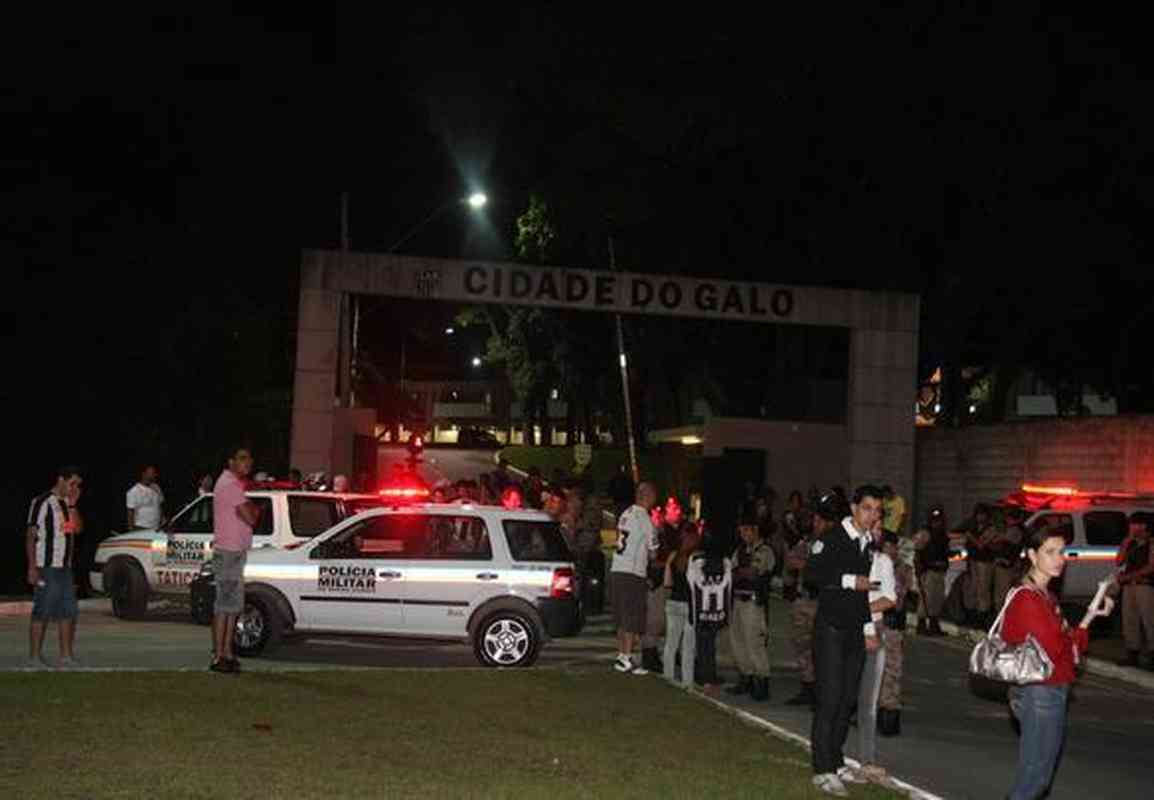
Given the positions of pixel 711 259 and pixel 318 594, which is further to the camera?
pixel 711 259

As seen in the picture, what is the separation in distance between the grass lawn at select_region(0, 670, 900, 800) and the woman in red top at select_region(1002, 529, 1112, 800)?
123 centimetres

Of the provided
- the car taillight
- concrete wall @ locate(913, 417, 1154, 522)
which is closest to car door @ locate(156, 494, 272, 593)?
the car taillight

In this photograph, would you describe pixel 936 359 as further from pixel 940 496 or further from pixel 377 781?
pixel 377 781

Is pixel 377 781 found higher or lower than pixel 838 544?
lower

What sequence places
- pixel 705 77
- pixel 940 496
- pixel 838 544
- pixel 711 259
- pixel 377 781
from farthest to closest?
1. pixel 711 259
2. pixel 705 77
3. pixel 940 496
4. pixel 838 544
5. pixel 377 781

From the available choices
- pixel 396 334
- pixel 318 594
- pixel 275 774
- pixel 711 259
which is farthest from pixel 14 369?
pixel 396 334

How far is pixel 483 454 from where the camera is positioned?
70.1 m

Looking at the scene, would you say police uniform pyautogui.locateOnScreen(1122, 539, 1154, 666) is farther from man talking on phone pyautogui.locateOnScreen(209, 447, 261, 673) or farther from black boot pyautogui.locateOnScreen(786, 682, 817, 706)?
man talking on phone pyautogui.locateOnScreen(209, 447, 261, 673)

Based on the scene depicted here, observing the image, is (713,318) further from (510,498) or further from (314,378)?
(510,498)

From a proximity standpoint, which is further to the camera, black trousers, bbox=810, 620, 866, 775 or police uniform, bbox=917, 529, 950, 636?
police uniform, bbox=917, 529, 950, 636

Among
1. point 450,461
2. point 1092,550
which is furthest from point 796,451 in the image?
point 450,461

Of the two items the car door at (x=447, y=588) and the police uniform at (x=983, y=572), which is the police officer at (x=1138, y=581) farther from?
the car door at (x=447, y=588)

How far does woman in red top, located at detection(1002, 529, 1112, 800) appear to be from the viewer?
28.6 ft

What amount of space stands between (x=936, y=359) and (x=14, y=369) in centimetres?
2280
